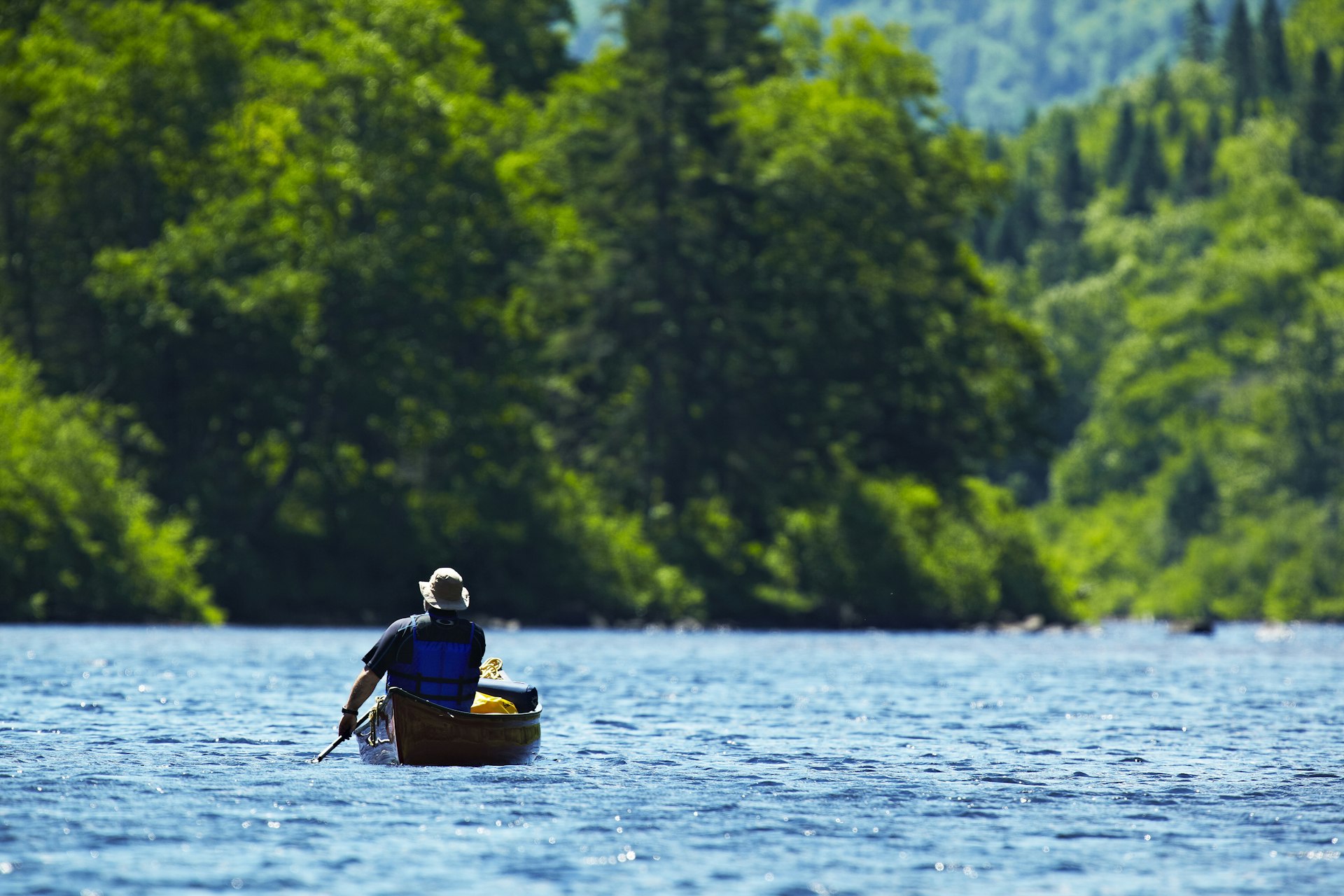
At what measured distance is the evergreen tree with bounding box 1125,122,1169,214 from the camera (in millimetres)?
186000

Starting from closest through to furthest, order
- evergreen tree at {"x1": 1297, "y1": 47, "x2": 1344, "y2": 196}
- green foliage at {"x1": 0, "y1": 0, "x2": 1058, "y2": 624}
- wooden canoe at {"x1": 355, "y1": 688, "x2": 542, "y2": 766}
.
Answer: wooden canoe at {"x1": 355, "y1": 688, "x2": 542, "y2": 766} < green foliage at {"x1": 0, "y1": 0, "x2": 1058, "y2": 624} < evergreen tree at {"x1": 1297, "y1": 47, "x2": 1344, "y2": 196}

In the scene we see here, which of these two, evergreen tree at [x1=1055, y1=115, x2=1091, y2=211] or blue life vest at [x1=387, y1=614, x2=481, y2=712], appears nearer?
blue life vest at [x1=387, y1=614, x2=481, y2=712]

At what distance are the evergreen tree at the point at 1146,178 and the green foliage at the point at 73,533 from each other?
5456 inches

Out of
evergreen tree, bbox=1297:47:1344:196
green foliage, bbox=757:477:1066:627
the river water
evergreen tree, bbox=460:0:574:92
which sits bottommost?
the river water

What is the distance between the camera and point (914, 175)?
7612 centimetres

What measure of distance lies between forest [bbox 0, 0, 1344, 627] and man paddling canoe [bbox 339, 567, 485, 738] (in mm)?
33195

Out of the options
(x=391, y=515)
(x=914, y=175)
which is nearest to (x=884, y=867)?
(x=391, y=515)

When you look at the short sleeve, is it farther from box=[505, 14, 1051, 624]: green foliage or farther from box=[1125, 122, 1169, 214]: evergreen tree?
box=[1125, 122, 1169, 214]: evergreen tree

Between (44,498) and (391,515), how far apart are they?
39.5 feet

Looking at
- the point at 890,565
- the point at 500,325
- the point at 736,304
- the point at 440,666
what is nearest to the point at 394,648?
the point at 440,666

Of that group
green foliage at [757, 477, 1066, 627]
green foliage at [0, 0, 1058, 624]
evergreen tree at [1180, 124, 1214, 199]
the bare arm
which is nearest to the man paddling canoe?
the bare arm

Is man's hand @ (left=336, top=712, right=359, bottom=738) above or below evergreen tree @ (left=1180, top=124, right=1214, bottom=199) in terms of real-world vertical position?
below

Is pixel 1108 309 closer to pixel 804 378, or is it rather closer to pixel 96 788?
pixel 804 378

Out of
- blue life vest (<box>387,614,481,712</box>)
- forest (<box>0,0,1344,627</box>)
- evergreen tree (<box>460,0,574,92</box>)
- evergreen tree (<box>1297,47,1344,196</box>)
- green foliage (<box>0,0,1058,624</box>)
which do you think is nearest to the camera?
blue life vest (<box>387,614,481,712</box>)
